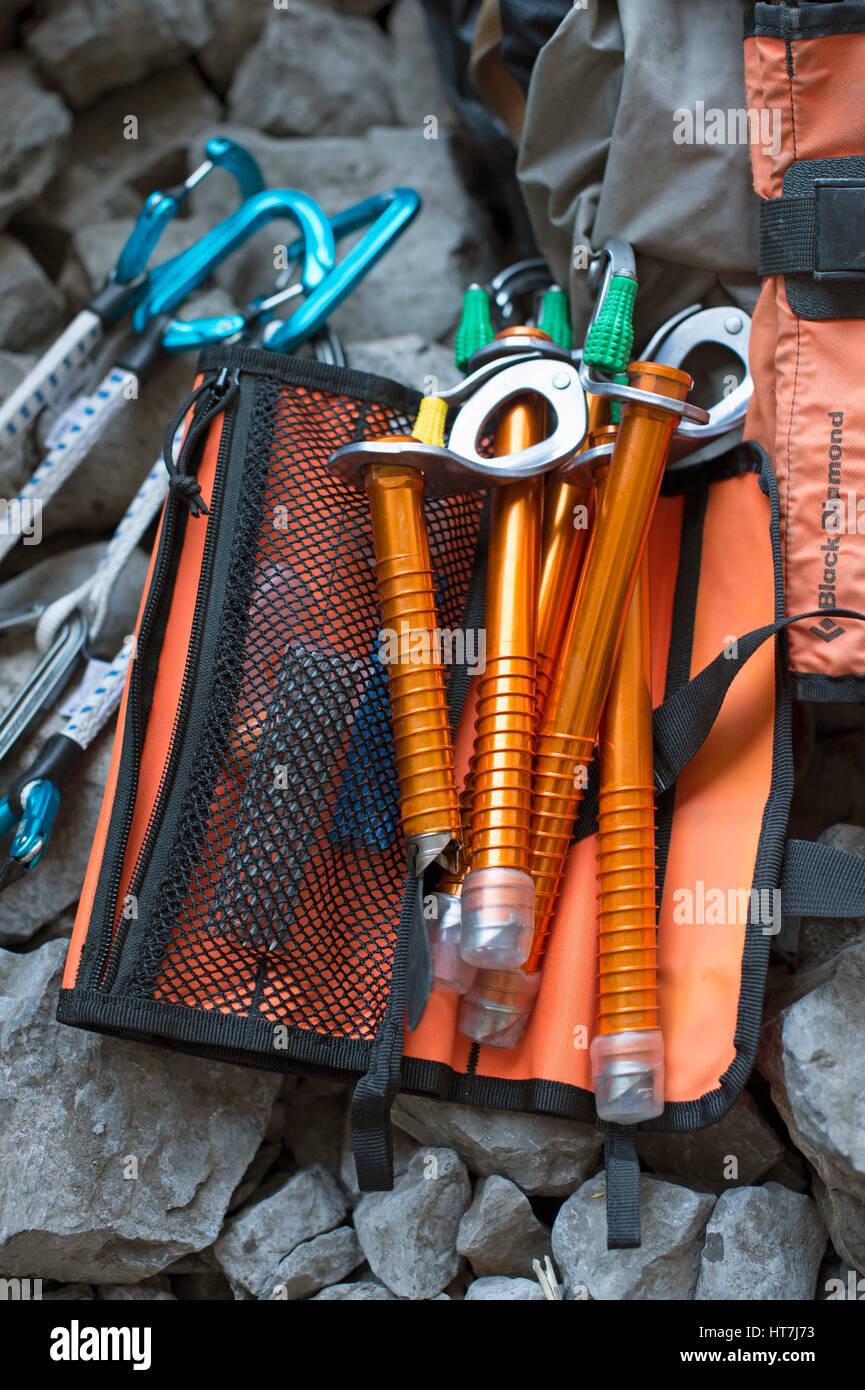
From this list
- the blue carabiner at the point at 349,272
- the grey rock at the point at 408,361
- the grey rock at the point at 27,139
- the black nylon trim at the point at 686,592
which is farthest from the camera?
the grey rock at the point at 27,139

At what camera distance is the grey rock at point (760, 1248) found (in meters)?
1.41

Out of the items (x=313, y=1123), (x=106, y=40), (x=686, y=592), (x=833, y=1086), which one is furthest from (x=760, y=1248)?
(x=106, y=40)

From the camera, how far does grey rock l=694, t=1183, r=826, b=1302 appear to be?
1412 millimetres

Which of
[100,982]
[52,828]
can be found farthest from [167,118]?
[100,982]

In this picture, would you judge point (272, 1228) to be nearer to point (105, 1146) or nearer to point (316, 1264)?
point (316, 1264)

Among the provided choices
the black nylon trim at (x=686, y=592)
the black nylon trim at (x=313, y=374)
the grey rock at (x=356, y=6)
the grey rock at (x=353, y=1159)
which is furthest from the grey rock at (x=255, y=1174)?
the grey rock at (x=356, y=6)

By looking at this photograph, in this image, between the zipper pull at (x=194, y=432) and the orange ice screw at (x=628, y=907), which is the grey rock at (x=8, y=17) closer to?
the zipper pull at (x=194, y=432)

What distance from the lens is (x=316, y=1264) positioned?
1515mm

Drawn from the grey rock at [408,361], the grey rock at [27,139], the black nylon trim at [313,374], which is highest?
the grey rock at [27,139]

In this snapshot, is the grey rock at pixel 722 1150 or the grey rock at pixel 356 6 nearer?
the grey rock at pixel 722 1150

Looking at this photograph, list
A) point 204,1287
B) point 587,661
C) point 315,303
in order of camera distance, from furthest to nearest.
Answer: point 315,303, point 204,1287, point 587,661

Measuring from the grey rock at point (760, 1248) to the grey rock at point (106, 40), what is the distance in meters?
2.26

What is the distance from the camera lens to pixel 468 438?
1.54m

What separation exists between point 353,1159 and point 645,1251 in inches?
17.2
